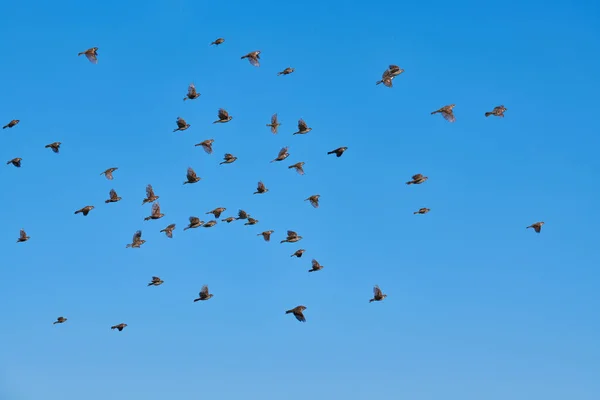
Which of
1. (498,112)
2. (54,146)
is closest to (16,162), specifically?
(54,146)

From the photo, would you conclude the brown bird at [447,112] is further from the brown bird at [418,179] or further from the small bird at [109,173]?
the small bird at [109,173]

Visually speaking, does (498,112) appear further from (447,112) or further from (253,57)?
(253,57)

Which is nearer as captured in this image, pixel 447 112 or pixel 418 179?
pixel 447 112

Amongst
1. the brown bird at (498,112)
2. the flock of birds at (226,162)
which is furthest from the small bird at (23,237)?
the brown bird at (498,112)

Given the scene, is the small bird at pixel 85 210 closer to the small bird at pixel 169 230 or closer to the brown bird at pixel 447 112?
the small bird at pixel 169 230

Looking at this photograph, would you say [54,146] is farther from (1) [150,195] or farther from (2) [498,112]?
(2) [498,112]

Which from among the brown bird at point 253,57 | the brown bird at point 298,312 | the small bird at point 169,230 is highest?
the brown bird at point 253,57

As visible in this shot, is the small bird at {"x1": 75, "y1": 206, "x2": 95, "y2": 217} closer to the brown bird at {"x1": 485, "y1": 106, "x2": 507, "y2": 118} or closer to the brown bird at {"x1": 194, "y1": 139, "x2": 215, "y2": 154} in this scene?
the brown bird at {"x1": 194, "y1": 139, "x2": 215, "y2": 154}

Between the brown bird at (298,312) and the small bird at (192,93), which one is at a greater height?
the small bird at (192,93)

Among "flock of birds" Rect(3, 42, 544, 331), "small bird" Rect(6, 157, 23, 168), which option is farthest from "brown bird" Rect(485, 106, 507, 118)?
"small bird" Rect(6, 157, 23, 168)

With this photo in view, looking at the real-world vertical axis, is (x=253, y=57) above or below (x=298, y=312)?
above

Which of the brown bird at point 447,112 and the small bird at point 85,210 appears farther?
the small bird at point 85,210

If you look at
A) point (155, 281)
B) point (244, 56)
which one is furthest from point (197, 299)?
point (244, 56)

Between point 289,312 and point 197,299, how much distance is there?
9.63 meters
